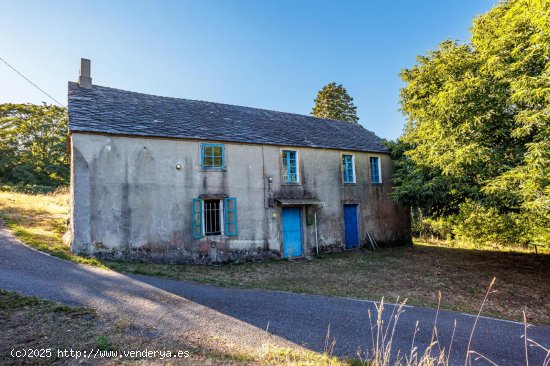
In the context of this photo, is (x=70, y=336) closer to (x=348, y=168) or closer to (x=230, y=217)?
(x=230, y=217)

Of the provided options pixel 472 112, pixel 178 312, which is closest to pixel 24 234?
pixel 178 312

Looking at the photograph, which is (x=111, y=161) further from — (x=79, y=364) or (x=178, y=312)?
(x=79, y=364)

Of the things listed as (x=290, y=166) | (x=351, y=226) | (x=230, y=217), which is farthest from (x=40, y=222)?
(x=351, y=226)

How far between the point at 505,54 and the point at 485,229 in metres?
14.2

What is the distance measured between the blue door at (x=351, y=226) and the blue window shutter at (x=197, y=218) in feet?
25.1

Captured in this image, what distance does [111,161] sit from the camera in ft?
35.1

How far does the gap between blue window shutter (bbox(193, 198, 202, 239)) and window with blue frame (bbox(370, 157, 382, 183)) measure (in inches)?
392

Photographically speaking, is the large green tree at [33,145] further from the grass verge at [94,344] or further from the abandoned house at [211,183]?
the grass verge at [94,344]

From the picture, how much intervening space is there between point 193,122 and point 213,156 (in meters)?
2.18

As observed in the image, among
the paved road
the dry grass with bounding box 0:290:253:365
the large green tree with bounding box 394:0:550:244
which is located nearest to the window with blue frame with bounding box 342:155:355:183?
the large green tree with bounding box 394:0:550:244

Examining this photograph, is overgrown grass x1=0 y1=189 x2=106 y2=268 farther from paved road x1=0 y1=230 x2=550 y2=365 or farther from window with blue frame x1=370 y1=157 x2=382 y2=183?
window with blue frame x1=370 y1=157 x2=382 y2=183

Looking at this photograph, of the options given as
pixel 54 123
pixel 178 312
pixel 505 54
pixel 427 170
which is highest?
pixel 54 123

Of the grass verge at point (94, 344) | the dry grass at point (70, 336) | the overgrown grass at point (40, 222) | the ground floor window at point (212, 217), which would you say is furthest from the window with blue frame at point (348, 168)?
the dry grass at point (70, 336)

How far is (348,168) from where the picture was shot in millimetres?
16047
